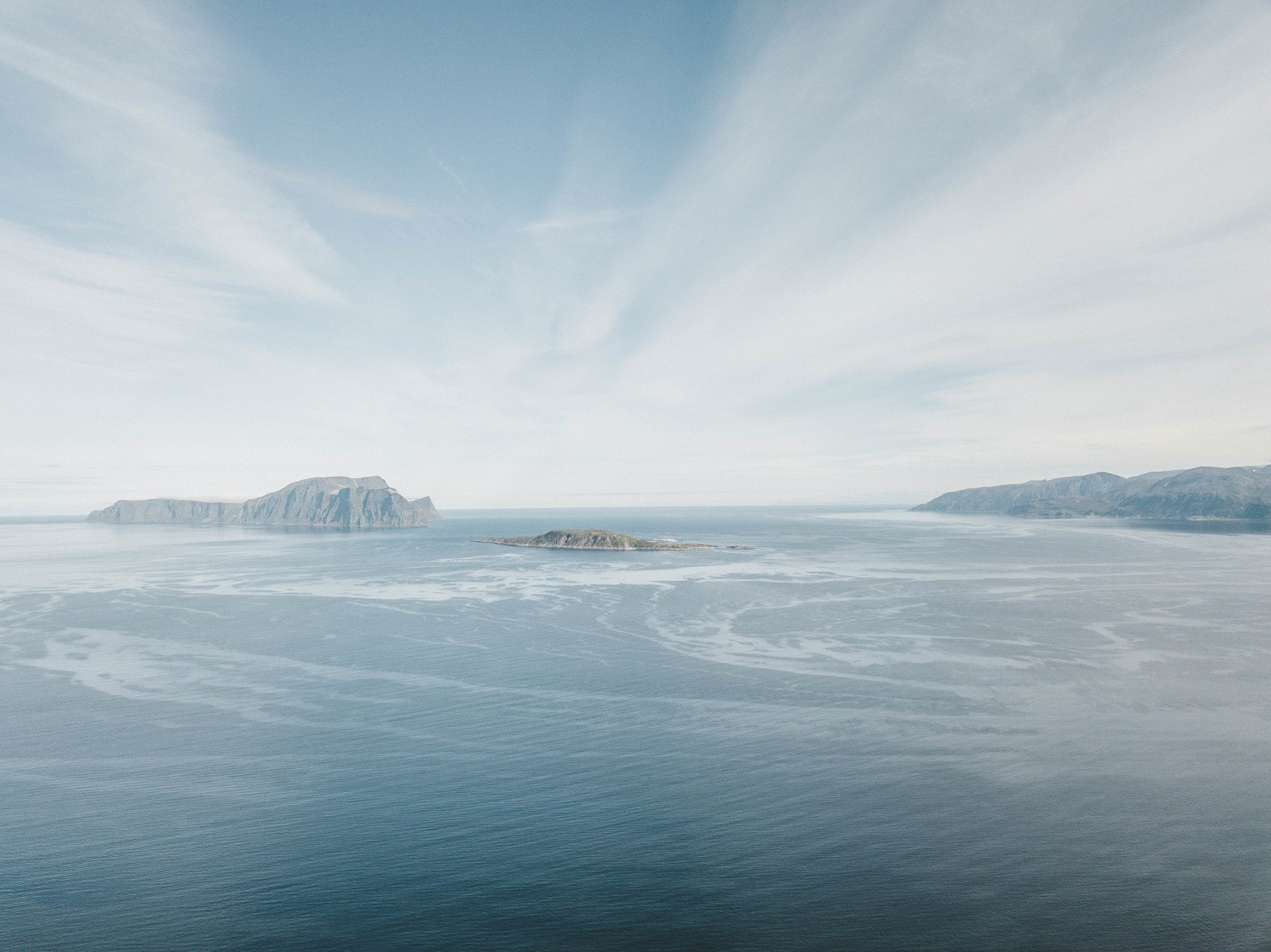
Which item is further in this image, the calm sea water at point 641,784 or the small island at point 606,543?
the small island at point 606,543

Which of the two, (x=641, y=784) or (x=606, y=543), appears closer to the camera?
(x=641, y=784)

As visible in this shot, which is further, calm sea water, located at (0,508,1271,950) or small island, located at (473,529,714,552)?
small island, located at (473,529,714,552)

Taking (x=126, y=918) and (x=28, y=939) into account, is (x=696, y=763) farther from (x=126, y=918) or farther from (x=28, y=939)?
(x=28, y=939)

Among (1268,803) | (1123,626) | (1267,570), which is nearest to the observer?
(1268,803)

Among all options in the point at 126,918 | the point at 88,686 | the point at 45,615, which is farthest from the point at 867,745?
the point at 45,615

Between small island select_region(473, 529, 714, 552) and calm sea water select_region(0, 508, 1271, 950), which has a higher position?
small island select_region(473, 529, 714, 552)

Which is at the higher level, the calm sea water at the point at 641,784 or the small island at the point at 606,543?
the small island at the point at 606,543

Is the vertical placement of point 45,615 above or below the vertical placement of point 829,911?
above

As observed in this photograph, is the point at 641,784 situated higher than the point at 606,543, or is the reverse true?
the point at 606,543
